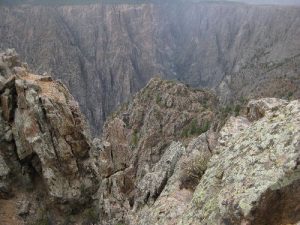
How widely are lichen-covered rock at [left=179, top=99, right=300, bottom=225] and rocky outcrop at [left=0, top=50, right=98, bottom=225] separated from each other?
16.9m

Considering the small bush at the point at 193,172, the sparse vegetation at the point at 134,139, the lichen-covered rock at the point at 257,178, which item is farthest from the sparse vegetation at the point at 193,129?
the lichen-covered rock at the point at 257,178

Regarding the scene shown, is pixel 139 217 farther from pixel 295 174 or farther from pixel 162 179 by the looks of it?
pixel 295 174

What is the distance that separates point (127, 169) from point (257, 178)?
20.2 meters

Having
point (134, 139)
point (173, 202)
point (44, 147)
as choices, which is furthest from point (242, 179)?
point (134, 139)

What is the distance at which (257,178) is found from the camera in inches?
404

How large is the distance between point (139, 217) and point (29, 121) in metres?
14.6

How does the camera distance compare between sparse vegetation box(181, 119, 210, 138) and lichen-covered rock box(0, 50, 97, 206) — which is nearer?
lichen-covered rock box(0, 50, 97, 206)

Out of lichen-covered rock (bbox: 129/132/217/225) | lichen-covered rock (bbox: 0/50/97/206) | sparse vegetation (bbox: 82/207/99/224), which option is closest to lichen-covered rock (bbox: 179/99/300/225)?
lichen-covered rock (bbox: 129/132/217/225)

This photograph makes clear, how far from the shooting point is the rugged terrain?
10125mm

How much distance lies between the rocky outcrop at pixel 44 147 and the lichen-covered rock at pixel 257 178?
1691cm

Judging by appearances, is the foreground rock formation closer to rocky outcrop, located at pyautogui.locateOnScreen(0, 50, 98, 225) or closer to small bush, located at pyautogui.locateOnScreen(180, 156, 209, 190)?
small bush, located at pyautogui.locateOnScreen(180, 156, 209, 190)

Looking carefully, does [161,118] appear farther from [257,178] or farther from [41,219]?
[257,178]

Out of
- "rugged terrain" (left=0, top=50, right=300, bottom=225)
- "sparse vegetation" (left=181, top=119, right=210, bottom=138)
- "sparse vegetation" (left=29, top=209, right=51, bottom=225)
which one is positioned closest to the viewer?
"rugged terrain" (left=0, top=50, right=300, bottom=225)

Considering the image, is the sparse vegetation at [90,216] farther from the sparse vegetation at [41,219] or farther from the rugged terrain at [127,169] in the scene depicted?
the sparse vegetation at [41,219]
